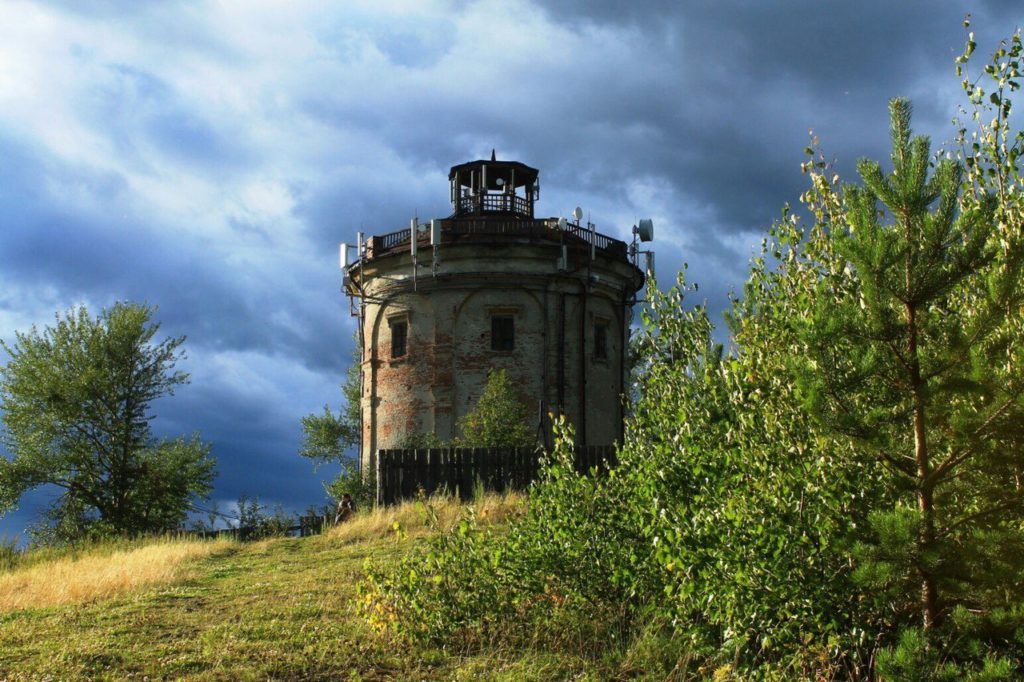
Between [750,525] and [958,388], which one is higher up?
[958,388]

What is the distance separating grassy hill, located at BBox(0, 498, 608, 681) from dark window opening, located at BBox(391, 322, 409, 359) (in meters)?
15.9

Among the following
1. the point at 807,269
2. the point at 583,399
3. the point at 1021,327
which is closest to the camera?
the point at 1021,327

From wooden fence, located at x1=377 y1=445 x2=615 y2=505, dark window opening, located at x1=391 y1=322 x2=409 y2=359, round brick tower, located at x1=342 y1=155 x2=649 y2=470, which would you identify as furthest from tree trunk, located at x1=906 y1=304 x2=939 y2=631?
dark window opening, located at x1=391 y1=322 x2=409 y2=359

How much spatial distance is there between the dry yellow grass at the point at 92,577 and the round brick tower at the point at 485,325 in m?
13.2

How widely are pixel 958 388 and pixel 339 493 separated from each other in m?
27.6

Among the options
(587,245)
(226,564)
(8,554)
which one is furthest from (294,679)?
(587,245)

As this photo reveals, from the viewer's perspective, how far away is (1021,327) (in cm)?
716

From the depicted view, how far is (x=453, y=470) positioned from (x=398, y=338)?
10.3 meters

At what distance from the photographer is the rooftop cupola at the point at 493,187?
34375 millimetres

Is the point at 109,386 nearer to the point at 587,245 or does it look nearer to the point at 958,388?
the point at 587,245

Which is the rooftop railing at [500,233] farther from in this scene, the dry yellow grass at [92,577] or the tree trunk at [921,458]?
the tree trunk at [921,458]

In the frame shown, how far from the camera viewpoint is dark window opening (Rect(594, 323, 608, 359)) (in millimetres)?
33344

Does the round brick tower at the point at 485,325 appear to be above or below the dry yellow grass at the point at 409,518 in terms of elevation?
above

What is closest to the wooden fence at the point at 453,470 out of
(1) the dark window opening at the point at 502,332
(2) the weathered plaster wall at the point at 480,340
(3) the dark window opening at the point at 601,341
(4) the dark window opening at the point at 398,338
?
(2) the weathered plaster wall at the point at 480,340
